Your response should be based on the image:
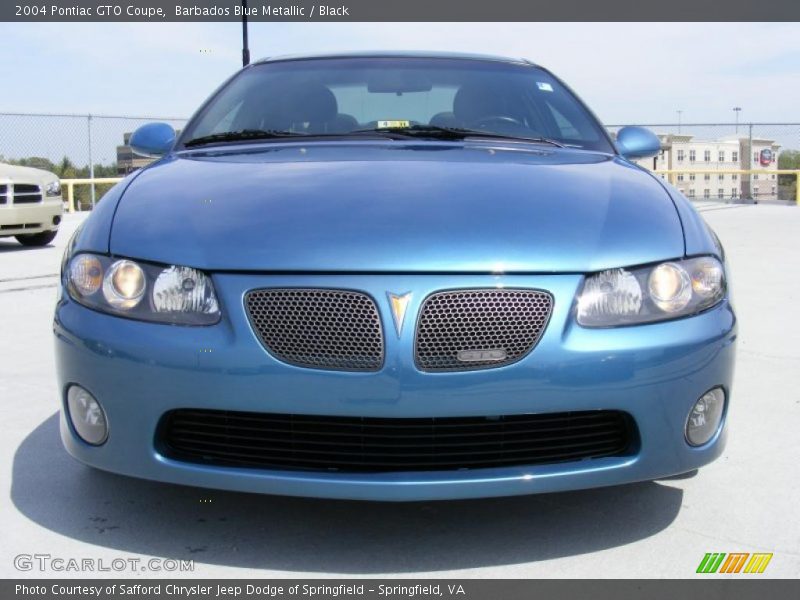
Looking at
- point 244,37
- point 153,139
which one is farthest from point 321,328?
point 244,37

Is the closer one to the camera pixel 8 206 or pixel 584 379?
pixel 584 379

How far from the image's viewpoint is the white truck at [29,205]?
414 inches

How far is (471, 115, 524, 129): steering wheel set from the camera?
3734 millimetres

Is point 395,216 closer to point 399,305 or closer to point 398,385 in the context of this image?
point 399,305

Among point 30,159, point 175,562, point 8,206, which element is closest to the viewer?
point 175,562

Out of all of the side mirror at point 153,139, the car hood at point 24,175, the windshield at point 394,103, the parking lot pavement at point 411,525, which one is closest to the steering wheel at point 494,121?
the windshield at point 394,103

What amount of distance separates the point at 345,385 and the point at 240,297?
35 cm

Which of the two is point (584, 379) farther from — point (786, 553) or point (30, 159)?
point (30, 159)

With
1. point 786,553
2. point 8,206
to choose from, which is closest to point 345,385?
point 786,553

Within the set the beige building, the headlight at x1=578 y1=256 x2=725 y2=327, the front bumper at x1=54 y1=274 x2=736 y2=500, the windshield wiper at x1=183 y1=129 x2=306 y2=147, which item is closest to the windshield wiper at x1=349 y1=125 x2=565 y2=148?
the windshield wiper at x1=183 y1=129 x2=306 y2=147

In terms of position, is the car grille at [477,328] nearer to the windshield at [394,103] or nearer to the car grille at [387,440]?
the car grille at [387,440]
